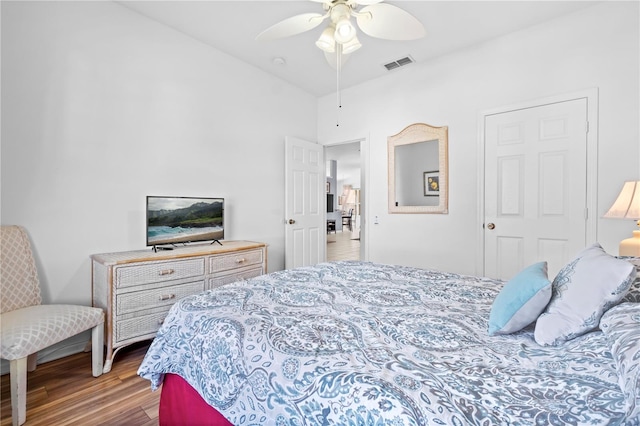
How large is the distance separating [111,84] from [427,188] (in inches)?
130

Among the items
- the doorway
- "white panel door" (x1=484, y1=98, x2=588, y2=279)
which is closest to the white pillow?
"white panel door" (x1=484, y1=98, x2=588, y2=279)

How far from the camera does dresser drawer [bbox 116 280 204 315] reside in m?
2.14

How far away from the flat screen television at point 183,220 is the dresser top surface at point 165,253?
0.33 ft

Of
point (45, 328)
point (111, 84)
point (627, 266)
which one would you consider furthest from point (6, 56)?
point (627, 266)

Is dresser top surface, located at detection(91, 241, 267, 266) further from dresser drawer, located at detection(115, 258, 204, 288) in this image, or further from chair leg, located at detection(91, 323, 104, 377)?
chair leg, located at detection(91, 323, 104, 377)

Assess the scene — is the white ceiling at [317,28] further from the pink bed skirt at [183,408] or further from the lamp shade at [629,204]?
the pink bed skirt at [183,408]

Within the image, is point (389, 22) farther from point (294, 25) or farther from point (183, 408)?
point (183, 408)

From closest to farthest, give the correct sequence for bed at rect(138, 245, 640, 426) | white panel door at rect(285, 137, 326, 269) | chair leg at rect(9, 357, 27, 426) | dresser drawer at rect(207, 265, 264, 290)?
bed at rect(138, 245, 640, 426), chair leg at rect(9, 357, 27, 426), dresser drawer at rect(207, 265, 264, 290), white panel door at rect(285, 137, 326, 269)

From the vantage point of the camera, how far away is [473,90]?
10.4 ft

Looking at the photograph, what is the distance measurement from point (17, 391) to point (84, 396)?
0.35 m

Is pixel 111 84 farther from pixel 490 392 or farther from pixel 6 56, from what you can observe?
pixel 490 392

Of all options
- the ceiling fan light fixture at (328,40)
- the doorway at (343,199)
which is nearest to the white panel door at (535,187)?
the ceiling fan light fixture at (328,40)

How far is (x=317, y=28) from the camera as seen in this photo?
285 centimetres

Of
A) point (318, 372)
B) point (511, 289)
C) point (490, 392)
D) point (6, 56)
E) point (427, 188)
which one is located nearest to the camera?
point (490, 392)
